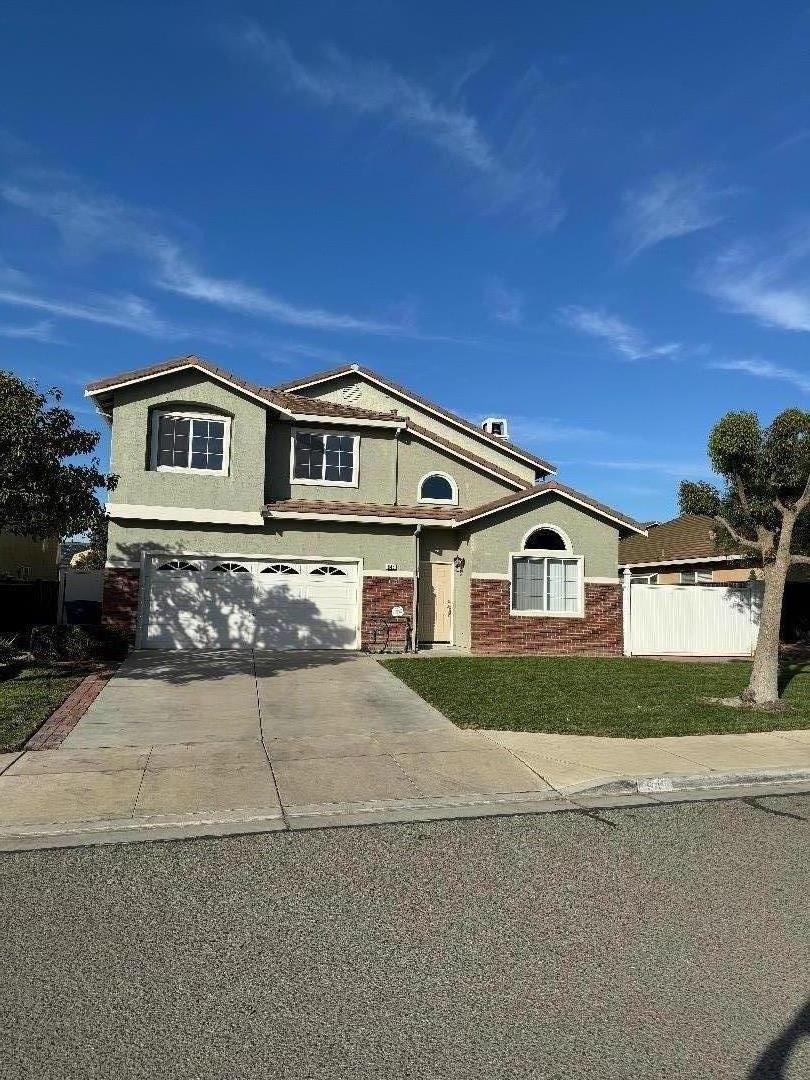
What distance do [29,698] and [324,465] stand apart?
10787mm

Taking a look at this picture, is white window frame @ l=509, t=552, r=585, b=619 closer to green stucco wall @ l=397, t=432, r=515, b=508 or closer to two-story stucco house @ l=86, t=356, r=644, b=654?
two-story stucco house @ l=86, t=356, r=644, b=654

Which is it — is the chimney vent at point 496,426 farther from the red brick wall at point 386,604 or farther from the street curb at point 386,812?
the street curb at point 386,812

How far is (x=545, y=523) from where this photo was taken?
20.3m

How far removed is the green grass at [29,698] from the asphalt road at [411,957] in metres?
4.01

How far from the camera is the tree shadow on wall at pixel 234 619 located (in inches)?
728

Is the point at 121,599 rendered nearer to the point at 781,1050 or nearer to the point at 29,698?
the point at 29,698

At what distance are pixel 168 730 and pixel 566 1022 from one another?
755 cm

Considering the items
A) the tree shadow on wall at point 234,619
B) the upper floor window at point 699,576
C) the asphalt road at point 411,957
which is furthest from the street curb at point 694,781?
the upper floor window at point 699,576

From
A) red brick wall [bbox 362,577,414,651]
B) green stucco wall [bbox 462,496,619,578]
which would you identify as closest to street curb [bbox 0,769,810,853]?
green stucco wall [bbox 462,496,619,578]

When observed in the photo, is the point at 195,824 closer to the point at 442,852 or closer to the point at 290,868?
the point at 290,868

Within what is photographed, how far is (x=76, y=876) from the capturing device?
214 inches

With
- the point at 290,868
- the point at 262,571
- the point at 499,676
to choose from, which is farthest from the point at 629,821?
the point at 262,571

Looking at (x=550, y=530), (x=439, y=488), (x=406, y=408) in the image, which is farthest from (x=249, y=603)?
(x=406, y=408)

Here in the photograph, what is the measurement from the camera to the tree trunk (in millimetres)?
12805
